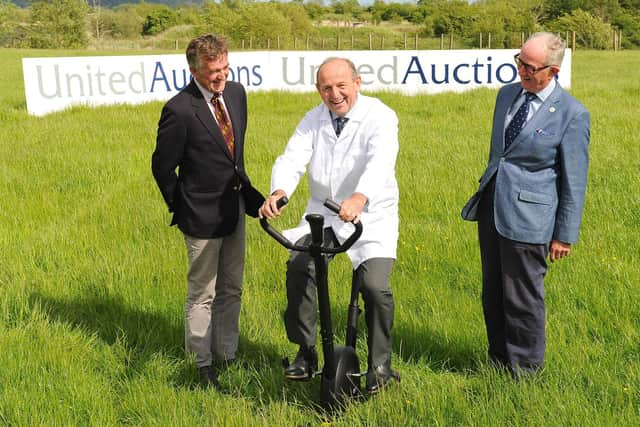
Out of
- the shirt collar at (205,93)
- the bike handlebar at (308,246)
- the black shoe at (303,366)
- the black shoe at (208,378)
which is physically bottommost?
the black shoe at (208,378)

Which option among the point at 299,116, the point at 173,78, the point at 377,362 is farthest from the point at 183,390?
the point at 173,78

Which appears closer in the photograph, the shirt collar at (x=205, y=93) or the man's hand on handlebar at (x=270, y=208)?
the man's hand on handlebar at (x=270, y=208)

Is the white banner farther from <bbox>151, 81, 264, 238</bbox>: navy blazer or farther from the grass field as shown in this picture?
<bbox>151, 81, 264, 238</bbox>: navy blazer

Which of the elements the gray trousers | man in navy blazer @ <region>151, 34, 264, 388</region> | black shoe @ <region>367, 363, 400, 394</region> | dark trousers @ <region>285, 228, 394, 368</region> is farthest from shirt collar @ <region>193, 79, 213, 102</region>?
black shoe @ <region>367, 363, 400, 394</region>

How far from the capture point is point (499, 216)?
3730mm

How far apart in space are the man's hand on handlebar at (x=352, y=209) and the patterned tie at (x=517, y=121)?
40.2 inches

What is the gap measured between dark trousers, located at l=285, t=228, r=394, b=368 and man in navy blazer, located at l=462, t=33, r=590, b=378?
685mm

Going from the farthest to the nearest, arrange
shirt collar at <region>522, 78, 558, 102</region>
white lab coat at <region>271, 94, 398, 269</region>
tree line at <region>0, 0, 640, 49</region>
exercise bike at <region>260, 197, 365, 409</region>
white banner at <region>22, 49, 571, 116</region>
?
tree line at <region>0, 0, 640, 49</region>, white banner at <region>22, 49, 571, 116</region>, shirt collar at <region>522, 78, 558, 102</region>, white lab coat at <region>271, 94, 398, 269</region>, exercise bike at <region>260, 197, 365, 409</region>

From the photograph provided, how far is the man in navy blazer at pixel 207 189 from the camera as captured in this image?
3906 mm

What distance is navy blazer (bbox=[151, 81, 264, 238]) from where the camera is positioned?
3912 millimetres

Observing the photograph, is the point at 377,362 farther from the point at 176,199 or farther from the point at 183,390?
the point at 176,199

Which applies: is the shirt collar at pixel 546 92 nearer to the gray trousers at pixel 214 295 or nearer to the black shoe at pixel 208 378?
the gray trousers at pixel 214 295

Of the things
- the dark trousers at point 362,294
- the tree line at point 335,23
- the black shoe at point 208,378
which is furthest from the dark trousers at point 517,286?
the tree line at point 335,23

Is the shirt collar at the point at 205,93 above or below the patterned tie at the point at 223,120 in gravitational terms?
above
